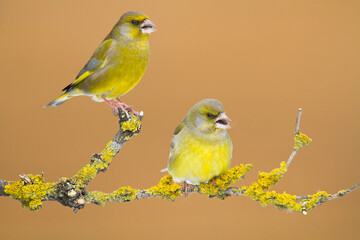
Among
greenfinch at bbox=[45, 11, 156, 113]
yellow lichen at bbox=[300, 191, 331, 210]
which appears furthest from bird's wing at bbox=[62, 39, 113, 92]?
yellow lichen at bbox=[300, 191, 331, 210]

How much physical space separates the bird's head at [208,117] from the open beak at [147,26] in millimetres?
445

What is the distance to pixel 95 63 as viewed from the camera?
8.80 feet

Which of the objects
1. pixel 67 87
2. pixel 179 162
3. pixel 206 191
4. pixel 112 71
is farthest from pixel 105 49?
pixel 206 191

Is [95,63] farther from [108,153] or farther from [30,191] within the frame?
[30,191]

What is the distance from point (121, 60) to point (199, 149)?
2.03ft

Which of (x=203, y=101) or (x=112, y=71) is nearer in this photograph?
(x=203, y=101)

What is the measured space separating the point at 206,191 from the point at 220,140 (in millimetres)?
322

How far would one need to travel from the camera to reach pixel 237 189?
2.66 m

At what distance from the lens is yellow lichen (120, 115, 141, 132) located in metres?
2.69

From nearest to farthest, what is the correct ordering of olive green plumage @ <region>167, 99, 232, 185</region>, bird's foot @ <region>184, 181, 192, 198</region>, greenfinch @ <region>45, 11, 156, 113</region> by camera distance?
olive green plumage @ <region>167, 99, 232, 185</region> < greenfinch @ <region>45, 11, 156, 113</region> < bird's foot @ <region>184, 181, 192, 198</region>

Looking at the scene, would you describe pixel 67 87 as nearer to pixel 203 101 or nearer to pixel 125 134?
pixel 125 134

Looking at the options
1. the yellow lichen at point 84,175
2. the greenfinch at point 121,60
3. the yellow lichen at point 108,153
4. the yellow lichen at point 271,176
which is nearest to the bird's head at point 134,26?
the greenfinch at point 121,60

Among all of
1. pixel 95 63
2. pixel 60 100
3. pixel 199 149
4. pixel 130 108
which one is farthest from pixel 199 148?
pixel 60 100

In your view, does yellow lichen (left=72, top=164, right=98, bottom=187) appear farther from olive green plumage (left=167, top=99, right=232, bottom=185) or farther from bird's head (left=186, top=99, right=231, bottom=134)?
bird's head (left=186, top=99, right=231, bottom=134)
